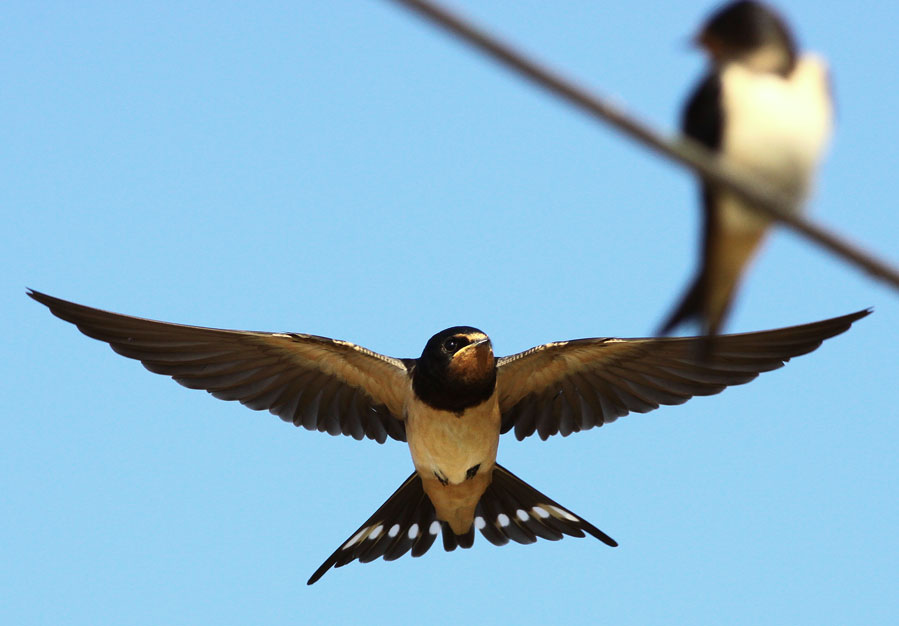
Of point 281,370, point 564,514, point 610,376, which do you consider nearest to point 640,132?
point 610,376

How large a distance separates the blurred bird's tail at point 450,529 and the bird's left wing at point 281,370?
411 millimetres

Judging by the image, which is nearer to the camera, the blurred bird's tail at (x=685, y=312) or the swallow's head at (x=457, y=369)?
the blurred bird's tail at (x=685, y=312)

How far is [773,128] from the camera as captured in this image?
297 centimetres

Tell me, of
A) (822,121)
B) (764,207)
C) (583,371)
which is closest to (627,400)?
(583,371)

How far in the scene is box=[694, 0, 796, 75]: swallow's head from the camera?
10.2ft

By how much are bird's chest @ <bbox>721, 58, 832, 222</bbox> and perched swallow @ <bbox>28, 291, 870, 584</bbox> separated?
301 cm

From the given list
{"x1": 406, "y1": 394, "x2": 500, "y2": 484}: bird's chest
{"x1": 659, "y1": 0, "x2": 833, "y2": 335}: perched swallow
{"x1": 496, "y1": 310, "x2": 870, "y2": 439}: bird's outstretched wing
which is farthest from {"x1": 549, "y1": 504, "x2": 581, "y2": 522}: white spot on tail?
{"x1": 659, "y1": 0, "x2": 833, "y2": 335}: perched swallow

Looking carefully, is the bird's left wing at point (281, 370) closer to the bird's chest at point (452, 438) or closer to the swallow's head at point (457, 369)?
the bird's chest at point (452, 438)

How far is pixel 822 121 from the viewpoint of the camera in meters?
3.09

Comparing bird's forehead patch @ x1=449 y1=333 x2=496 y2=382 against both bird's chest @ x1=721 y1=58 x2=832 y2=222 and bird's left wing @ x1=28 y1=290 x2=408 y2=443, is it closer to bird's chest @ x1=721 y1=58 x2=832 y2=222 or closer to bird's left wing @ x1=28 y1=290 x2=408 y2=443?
bird's left wing @ x1=28 y1=290 x2=408 y2=443

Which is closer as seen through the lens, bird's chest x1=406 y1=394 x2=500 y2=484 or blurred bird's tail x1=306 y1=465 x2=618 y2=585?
bird's chest x1=406 y1=394 x2=500 y2=484

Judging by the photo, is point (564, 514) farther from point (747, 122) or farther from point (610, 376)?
point (747, 122)

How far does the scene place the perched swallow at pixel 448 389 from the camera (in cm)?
609


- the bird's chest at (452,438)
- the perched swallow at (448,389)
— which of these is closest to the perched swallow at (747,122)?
the perched swallow at (448,389)
